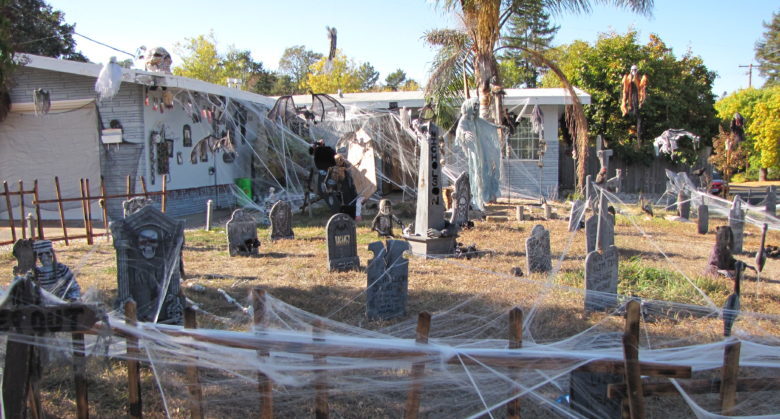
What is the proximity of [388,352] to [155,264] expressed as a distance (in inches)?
133

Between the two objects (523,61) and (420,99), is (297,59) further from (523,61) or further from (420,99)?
(420,99)

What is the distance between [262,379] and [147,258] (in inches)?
110

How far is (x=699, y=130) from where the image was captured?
80.7 ft

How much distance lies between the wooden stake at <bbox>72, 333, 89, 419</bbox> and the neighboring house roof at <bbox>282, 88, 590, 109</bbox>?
15502 millimetres

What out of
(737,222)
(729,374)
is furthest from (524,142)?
(729,374)

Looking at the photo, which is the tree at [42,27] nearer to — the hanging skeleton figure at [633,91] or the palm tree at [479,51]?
the palm tree at [479,51]

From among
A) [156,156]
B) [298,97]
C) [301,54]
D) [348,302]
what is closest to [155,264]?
[348,302]

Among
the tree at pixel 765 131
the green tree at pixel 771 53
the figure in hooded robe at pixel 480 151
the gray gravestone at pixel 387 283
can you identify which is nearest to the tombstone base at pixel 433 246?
the gray gravestone at pixel 387 283

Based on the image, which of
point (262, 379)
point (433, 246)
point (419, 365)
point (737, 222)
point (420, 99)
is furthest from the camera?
point (420, 99)

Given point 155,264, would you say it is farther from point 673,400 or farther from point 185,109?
point 185,109

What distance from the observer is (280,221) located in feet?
39.2

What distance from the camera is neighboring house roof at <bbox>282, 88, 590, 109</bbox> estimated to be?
1934 cm

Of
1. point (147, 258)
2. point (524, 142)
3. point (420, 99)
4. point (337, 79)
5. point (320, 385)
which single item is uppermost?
point (337, 79)

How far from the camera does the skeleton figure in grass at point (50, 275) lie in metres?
5.65
